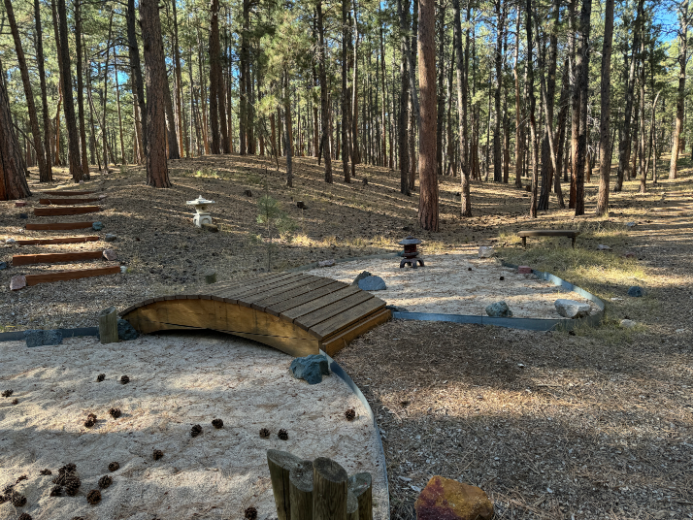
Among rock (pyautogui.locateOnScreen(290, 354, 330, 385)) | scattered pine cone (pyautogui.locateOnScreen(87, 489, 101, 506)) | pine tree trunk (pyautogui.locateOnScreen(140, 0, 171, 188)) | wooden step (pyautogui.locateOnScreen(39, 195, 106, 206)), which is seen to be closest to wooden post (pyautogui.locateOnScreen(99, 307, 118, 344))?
rock (pyautogui.locateOnScreen(290, 354, 330, 385))

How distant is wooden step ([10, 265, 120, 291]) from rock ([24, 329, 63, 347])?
2386 mm

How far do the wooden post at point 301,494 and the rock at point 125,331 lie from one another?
4.52 metres

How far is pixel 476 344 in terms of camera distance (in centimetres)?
463

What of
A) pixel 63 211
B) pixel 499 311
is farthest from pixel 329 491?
pixel 63 211

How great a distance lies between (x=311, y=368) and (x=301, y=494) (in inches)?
95.2

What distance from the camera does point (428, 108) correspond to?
11594mm

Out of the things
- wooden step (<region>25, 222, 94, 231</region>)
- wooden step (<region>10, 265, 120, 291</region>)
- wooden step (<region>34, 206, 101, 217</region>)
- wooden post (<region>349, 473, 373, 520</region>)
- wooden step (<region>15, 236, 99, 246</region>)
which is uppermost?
wooden step (<region>34, 206, 101, 217</region>)

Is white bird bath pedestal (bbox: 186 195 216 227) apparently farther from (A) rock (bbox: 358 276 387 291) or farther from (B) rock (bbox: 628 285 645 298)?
(B) rock (bbox: 628 285 645 298)

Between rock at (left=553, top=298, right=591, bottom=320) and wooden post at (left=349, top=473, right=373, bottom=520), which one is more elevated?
wooden post at (left=349, top=473, right=373, bottom=520)

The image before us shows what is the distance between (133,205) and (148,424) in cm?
971

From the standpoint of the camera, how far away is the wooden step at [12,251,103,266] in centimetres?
806

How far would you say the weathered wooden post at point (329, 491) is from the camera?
5.33 feet

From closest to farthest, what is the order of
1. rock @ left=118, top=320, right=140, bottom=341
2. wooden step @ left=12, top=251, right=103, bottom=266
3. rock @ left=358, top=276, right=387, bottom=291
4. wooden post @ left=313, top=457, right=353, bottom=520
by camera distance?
wooden post @ left=313, top=457, right=353, bottom=520, rock @ left=118, top=320, right=140, bottom=341, rock @ left=358, top=276, right=387, bottom=291, wooden step @ left=12, top=251, right=103, bottom=266

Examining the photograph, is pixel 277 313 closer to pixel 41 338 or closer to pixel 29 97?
pixel 41 338
